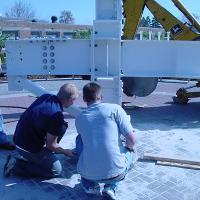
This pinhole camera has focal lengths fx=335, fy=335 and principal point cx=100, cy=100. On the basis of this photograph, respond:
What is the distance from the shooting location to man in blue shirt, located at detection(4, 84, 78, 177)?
13.5 feet

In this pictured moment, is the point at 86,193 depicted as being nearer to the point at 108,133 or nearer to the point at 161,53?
the point at 108,133

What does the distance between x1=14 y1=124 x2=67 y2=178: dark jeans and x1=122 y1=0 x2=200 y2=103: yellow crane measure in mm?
5149

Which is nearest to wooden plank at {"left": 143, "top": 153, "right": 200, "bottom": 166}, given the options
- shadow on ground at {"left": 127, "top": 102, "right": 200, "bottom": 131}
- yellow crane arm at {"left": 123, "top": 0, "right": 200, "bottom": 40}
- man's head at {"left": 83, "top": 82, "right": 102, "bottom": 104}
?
shadow on ground at {"left": 127, "top": 102, "right": 200, "bottom": 131}

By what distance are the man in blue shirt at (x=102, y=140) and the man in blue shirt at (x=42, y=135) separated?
0.45 meters

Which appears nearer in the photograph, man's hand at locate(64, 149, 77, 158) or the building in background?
man's hand at locate(64, 149, 77, 158)

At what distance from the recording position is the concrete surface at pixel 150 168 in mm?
4020

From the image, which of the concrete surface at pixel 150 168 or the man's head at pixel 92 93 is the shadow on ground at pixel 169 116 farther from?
the man's head at pixel 92 93

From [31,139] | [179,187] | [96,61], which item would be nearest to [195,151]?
[179,187]

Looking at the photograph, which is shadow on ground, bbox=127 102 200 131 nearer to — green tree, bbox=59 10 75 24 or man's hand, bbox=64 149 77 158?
man's hand, bbox=64 149 77 158

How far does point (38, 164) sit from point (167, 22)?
20.1 ft

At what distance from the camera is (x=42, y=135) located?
427cm

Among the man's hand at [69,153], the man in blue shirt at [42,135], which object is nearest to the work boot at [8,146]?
the man in blue shirt at [42,135]

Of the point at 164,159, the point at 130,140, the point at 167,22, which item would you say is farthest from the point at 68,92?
the point at 167,22

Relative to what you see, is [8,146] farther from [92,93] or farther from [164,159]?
[164,159]
